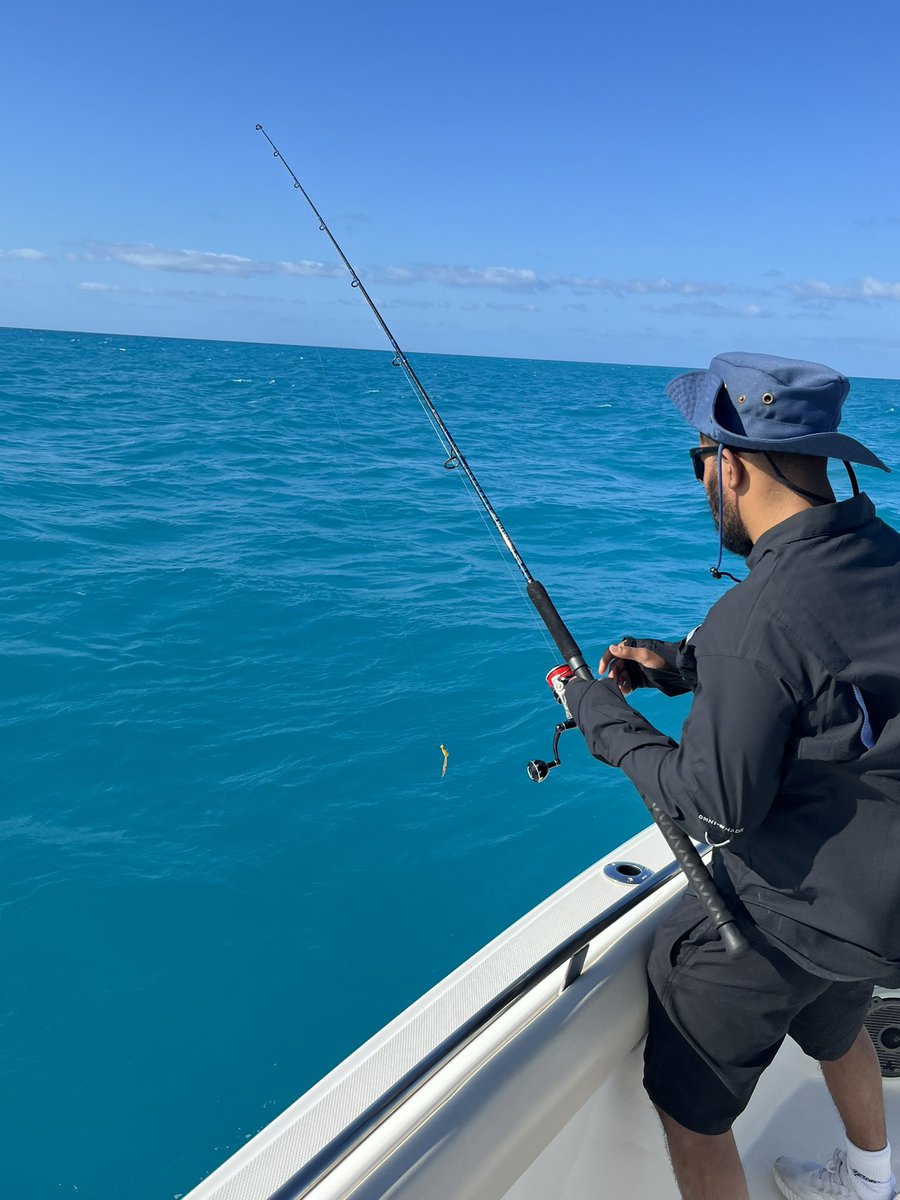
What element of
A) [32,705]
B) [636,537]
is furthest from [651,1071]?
[636,537]

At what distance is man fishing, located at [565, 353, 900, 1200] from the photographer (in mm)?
1132

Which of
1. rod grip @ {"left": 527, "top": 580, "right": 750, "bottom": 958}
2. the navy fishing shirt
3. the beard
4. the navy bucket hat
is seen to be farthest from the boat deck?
the navy bucket hat

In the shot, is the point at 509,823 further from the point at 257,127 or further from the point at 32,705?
the point at 257,127

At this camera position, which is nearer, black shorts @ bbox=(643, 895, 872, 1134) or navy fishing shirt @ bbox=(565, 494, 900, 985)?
navy fishing shirt @ bbox=(565, 494, 900, 985)

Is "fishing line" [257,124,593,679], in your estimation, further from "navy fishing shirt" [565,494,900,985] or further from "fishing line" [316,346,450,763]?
"fishing line" [316,346,450,763]

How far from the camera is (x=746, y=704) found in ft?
3.72

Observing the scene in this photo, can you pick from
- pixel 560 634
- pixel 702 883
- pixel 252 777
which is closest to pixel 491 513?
pixel 560 634

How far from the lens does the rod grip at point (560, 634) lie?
6.43 ft

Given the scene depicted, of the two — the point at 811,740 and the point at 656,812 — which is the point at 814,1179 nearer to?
the point at 656,812

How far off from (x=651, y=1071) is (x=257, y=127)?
15.5ft

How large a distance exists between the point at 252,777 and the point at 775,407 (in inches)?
171

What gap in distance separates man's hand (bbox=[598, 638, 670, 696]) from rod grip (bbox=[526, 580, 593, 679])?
7 centimetres

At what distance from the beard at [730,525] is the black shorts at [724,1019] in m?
0.60

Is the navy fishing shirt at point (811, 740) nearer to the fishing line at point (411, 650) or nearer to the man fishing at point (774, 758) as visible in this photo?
the man fishing at point (774, 758)
